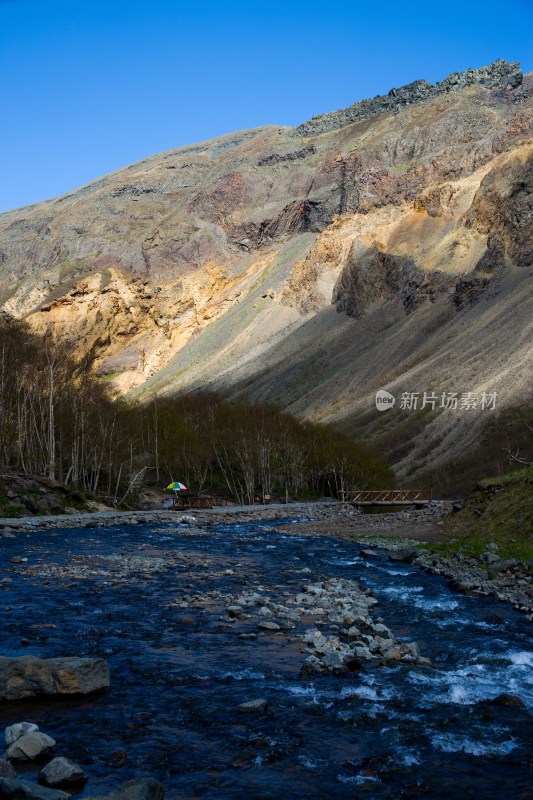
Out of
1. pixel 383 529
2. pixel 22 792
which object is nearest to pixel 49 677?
pixel 22 792

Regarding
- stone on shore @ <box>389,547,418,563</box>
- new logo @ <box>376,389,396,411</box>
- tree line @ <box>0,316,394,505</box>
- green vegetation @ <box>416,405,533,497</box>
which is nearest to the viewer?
stone on shore @ <box>389,547,418,563</box>

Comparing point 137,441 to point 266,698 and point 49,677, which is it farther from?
point 266,698

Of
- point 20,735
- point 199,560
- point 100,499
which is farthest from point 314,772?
point 100,499

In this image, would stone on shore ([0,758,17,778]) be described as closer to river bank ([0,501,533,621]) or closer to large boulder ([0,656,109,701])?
large boulder ([0,656,109,701])

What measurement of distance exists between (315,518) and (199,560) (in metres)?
30.1

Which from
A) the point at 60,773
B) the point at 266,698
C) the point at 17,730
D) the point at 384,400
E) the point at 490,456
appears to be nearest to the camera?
the point at 60,773

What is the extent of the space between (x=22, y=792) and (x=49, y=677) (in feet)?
14.1

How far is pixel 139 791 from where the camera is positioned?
26.9 ft

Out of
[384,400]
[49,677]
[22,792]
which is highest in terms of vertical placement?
[384,400]

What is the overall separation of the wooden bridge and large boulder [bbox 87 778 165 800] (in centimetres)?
5895

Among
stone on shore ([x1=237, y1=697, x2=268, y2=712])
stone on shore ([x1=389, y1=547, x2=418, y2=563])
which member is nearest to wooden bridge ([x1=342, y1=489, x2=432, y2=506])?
stone on shore ([x1=389, y1=547, x2=418, y2=563])

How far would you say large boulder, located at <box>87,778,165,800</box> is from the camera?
810 centimetres

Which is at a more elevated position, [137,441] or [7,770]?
[137,441]

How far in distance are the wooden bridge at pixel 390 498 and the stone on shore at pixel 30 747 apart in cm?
5794
